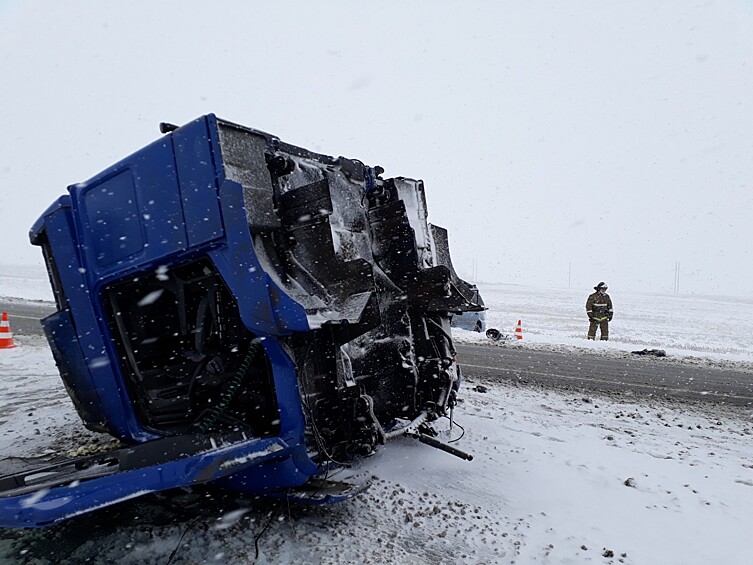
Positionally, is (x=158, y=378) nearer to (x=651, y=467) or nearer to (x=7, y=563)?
(x=7, y=563)

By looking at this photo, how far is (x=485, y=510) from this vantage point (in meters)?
3.25

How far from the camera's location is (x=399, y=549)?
276 cm

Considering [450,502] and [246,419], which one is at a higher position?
[246,419]

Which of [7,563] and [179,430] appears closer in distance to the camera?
[7,563]

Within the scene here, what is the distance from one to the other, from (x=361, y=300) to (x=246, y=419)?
3.79ft

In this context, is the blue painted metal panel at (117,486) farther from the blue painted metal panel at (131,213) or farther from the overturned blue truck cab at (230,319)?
the blue painted metal panel at (131,213)

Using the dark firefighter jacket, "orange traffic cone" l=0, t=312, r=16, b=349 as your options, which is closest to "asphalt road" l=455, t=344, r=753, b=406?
the dark firefighter jacket

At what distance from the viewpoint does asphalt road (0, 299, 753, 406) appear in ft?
22.8

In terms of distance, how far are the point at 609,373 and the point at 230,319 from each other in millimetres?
6825

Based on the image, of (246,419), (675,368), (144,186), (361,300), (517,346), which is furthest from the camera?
(517,346)

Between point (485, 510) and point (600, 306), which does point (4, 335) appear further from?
point (600, 306)

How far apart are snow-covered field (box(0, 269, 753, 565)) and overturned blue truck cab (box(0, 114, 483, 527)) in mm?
271

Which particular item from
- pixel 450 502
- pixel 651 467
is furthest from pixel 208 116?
pixel 651 467

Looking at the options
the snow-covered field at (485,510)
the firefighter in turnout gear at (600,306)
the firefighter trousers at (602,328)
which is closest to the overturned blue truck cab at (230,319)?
the snow-covered field at (485,510)
